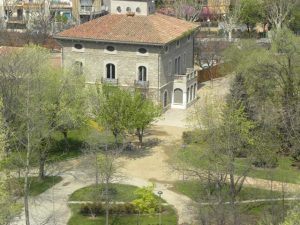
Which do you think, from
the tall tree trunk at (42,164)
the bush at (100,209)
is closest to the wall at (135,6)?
the tall tree trunk at (42,164)

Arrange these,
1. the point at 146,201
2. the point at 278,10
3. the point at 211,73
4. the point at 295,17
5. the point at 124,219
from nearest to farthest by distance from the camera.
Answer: the point at 146,201, the point at 124,219, the point at 211,73, the point at 278,10, the point at 295,17

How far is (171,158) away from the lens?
49.5 metres

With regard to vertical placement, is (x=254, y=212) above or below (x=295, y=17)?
below

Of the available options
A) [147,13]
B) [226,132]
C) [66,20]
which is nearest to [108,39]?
[147,13]

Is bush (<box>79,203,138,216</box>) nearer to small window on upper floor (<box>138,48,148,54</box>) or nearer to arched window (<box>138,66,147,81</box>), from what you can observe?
arched window (<box>138,66,147,81</box>)

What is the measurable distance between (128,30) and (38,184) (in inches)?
803

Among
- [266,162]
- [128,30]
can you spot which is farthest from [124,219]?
[128,30]

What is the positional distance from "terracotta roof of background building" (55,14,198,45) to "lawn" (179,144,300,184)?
1394 cm

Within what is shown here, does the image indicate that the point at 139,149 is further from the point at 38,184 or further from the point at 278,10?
the point at 278,10

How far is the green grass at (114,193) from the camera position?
1665 inches

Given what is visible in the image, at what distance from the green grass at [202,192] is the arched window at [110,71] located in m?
18.2

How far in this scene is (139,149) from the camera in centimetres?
5194

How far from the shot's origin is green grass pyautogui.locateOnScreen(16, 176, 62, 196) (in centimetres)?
4316

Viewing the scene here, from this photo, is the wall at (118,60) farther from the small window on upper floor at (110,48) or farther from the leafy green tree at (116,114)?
the leafy green tree at (116,114)
